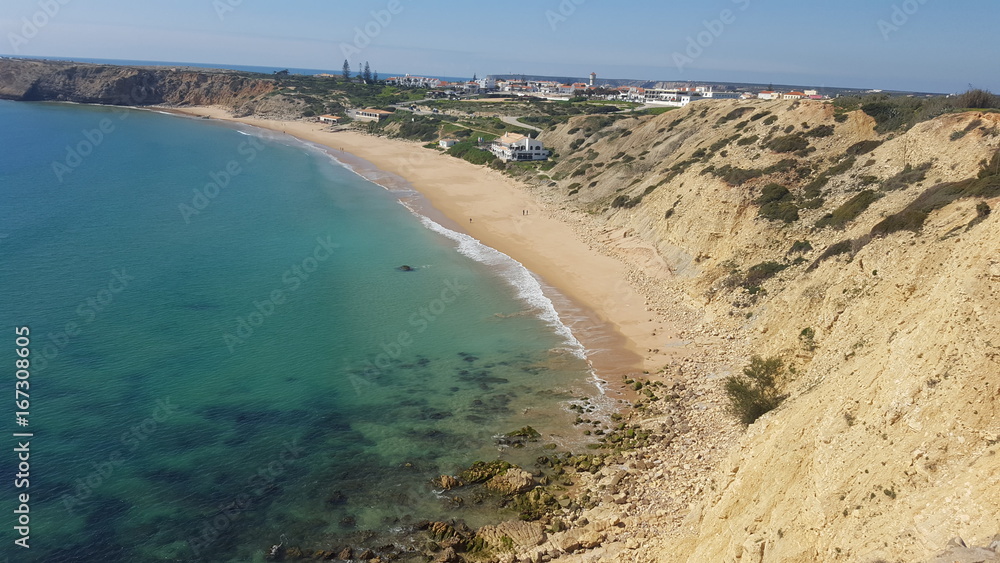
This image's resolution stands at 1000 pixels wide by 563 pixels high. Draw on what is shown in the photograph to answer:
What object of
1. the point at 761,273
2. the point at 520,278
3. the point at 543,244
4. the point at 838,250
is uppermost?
the point at 838,250

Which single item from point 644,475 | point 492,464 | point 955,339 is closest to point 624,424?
point 644,475

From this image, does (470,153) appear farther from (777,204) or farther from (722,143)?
(777,204)

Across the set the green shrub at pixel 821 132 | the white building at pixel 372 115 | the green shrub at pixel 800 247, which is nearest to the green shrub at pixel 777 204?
the green shrub at pixel 800 247

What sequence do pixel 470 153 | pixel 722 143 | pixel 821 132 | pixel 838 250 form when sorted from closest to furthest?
pixel 838 250
pixel 821 132
pixel 722 143
pixel 470 153

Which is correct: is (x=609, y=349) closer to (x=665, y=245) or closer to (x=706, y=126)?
(x=665, y=245)

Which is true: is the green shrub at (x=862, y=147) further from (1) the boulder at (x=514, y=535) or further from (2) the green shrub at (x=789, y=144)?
(1) the boulder at (x=514, y=535)

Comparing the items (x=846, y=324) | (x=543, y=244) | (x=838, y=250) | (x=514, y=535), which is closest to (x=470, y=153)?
(x=543, y=244)
